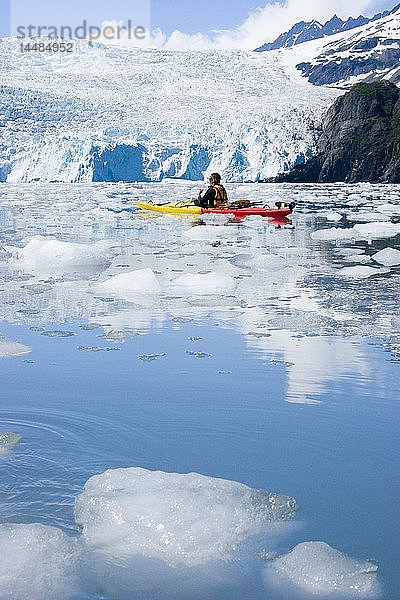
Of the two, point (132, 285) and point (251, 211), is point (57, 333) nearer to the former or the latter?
point (132, 285)

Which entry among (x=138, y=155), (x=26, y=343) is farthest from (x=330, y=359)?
(x=138, y=155)

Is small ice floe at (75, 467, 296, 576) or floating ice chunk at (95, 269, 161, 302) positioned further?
floating ice chunk at (95, 269, 161, 302)

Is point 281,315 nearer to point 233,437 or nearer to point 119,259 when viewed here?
point 233,437

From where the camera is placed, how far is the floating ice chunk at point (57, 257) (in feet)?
23.1

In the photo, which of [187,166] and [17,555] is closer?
[17,555]

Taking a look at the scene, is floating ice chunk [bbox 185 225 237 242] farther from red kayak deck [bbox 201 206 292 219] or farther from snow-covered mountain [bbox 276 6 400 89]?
snow-covered mountain [bbox 276 6 400 89]

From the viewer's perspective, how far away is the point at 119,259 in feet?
25.7

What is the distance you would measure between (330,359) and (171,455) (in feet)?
4.87

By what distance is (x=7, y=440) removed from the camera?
2572mm

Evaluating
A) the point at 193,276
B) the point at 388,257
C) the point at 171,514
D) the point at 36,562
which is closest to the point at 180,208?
the point at 388,257

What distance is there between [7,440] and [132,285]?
3192mm

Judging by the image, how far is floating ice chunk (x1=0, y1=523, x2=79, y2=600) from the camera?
1614 millimetres

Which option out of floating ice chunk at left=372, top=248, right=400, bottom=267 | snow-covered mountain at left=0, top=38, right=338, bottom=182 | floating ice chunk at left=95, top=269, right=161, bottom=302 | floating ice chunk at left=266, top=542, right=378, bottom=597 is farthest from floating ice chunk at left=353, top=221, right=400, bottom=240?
snow-covered mountain at left=0, top=38, right=338, bottom=182

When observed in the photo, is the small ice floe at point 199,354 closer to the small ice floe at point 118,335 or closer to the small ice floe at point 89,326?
the small ice floe at point 118,335
